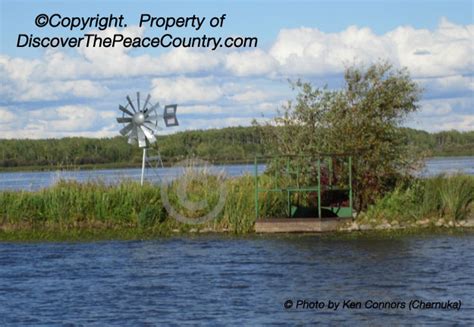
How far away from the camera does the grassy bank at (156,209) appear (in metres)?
29.9

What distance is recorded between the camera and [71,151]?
3199 inches

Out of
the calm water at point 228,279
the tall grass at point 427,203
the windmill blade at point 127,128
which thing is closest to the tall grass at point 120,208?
the calm water at point 228,279

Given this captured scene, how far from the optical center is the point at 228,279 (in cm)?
2250

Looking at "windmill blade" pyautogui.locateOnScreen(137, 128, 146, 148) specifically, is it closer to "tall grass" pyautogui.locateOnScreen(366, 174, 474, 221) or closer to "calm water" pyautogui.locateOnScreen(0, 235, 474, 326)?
"calm water" pyautogui.locateOnScreen(0, 235, 474, 326)

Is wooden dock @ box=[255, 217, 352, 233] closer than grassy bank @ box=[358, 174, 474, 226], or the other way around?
wooden dock @ box=[255, 217, 352, 233]

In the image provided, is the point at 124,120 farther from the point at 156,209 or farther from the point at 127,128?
the point at 156,209

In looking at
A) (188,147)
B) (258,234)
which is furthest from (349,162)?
(188,147)

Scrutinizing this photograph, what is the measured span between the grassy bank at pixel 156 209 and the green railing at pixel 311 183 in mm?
453

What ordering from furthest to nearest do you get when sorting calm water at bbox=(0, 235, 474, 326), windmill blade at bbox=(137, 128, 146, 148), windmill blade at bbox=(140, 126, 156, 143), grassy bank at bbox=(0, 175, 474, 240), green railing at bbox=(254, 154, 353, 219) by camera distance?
windmill blade at bbox=(140, 126, 156, 143)
windmill blade at bbox=(137, 128, 146, 148)
green railing at bbox=(254, 154, 353, 219)
grassy bank at bbox=(0, 175, 474, 240)
calm water at bbox=(0, 235, 474, 326)

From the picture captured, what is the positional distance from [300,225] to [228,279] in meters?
7.17

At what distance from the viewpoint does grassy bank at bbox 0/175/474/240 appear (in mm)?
29859

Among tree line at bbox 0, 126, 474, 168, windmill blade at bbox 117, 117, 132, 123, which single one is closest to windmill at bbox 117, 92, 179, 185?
windmill blade at bbox 117, 117, 132, 123

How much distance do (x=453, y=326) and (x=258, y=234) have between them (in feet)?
42.6

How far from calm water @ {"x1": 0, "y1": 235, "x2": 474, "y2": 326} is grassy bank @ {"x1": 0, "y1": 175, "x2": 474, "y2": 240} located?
1.28 m
